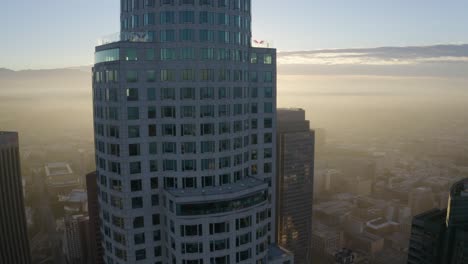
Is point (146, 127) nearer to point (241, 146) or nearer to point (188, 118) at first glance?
point (188, 118)

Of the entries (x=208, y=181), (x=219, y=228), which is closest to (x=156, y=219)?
(x=208, y=181)

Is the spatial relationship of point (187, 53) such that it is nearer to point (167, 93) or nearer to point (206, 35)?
point (206, 35)

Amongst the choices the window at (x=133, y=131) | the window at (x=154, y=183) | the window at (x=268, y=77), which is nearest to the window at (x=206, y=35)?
the window at (x=268, y=77)

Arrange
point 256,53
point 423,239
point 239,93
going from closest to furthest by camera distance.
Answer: point 239,93 < point 256,53 < point 423,239

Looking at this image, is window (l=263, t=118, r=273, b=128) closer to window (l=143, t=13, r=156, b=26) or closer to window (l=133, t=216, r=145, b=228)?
window (l=143, t=13, r=156, b=26)

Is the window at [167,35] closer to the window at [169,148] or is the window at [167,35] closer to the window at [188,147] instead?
the window at [169,148]

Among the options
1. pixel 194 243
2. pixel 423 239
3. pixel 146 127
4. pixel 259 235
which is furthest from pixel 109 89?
pixel 423 239
